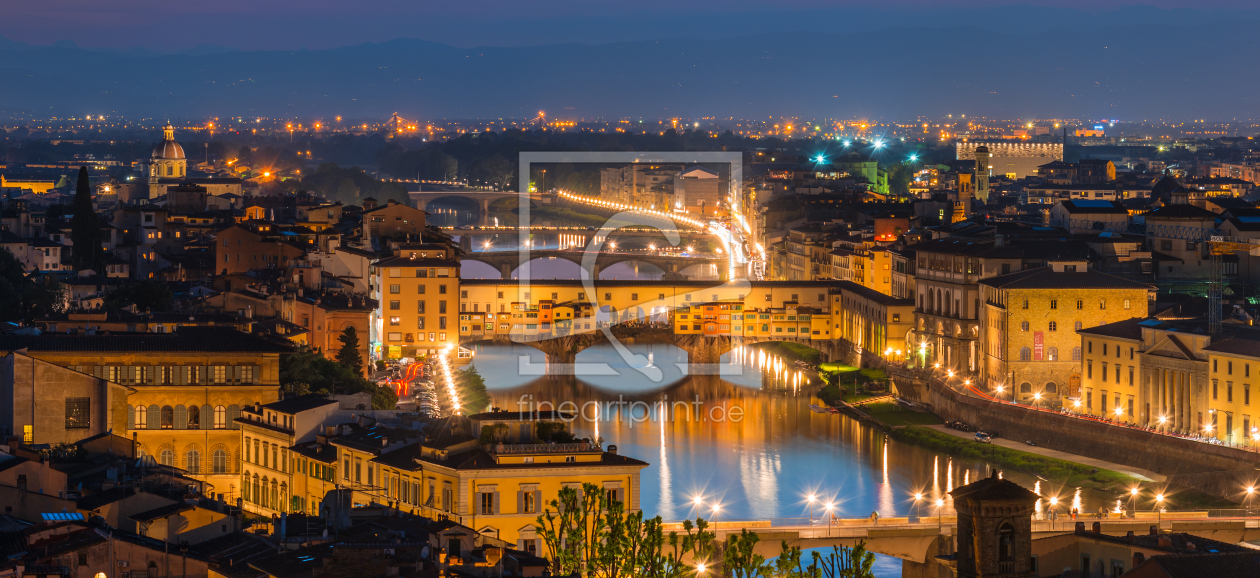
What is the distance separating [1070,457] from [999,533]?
9.51 metres

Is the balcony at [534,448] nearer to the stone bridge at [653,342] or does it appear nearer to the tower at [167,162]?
the stone bridge at [653,342]

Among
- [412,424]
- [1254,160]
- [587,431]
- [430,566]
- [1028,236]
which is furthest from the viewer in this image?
[1254,160]

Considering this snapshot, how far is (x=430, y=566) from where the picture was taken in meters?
7.51

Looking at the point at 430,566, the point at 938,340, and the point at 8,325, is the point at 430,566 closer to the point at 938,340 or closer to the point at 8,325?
the point at 8,325

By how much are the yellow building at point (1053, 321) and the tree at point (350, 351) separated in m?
7.13

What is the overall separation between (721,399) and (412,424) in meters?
9.94

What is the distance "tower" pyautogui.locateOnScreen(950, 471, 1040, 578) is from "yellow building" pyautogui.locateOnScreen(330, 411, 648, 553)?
2.61m

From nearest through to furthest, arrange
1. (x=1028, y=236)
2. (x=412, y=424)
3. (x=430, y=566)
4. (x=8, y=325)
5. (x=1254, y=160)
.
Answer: (x=430, y=566) < (x=412, y=424) < (x=8, y=325) < (x=1028, y=236) < (x=1254, y=160)

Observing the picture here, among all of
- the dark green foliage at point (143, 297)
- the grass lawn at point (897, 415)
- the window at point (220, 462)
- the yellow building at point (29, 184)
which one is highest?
the yellow building at point (29, 184)

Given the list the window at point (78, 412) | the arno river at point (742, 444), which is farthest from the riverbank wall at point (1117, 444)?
the window at point (78, 412)

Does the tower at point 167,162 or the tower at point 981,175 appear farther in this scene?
the tower at point 167,162

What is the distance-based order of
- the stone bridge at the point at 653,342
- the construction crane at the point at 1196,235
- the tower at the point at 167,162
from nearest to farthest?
the construction crane at the point at 1196,235 < the stone bridge at the point at 653,342 < the tower at the point at 167,162

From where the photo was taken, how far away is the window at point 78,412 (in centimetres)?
1322

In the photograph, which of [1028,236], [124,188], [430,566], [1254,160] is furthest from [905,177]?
[430,566]
